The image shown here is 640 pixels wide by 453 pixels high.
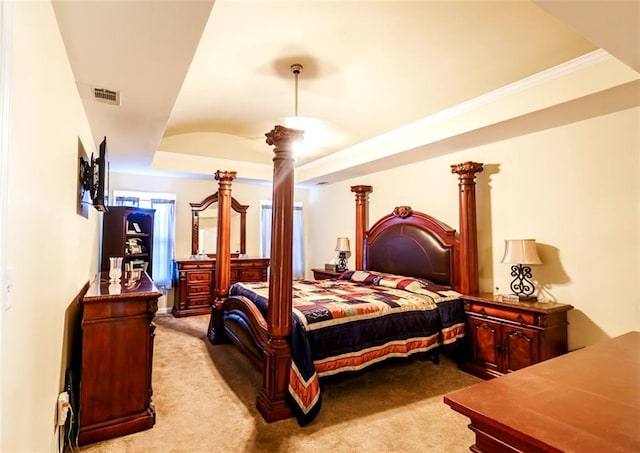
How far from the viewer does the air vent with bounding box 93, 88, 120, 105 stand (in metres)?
2.35

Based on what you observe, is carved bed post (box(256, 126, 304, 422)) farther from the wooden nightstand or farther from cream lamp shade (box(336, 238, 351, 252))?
cream lamp shade (box(336, 238, 351, 252))

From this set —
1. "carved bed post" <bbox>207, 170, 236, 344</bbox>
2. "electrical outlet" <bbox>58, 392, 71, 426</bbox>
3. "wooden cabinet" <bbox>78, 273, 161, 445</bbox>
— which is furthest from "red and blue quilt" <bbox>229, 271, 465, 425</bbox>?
"electrical outlet" <bbox>58, 392, 71, 426</bbox>

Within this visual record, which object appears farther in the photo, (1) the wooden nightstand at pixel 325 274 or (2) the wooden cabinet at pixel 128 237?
(1) the wooden nightstand at pixel 325 274

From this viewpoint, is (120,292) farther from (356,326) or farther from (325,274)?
(325,274)

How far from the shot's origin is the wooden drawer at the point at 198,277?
5.54 m

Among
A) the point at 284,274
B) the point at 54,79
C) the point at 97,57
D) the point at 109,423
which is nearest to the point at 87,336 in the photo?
the point at 109,423

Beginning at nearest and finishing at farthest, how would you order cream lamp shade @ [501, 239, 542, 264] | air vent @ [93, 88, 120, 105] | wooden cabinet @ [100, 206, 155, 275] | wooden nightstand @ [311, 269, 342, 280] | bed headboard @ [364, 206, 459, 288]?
1. air vent @ [93, 88, 120, 105]
2. cream lamp shade @ [501, 239, 542, 264]
3. bed headboard @ [364, 206, 459, 288]
4. wooden cabinet @ [100, 206, 155, 275]
5. wooden nightstand @ [311, 269, 342, 280]

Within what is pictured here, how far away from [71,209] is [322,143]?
3336 millimetres

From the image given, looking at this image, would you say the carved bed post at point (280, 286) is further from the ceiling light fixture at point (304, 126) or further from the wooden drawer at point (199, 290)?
the wooden drawer at point (199, 290)

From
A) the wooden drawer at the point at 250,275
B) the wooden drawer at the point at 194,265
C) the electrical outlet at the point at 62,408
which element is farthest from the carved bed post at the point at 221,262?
the electrical outlet at the point at 62,408

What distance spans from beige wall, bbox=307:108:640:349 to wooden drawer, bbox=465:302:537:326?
1.56ft

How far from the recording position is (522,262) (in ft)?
10.0

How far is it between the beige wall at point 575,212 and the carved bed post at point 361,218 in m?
1.49

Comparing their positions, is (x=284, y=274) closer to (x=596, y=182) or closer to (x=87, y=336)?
(x=87, y=336)
